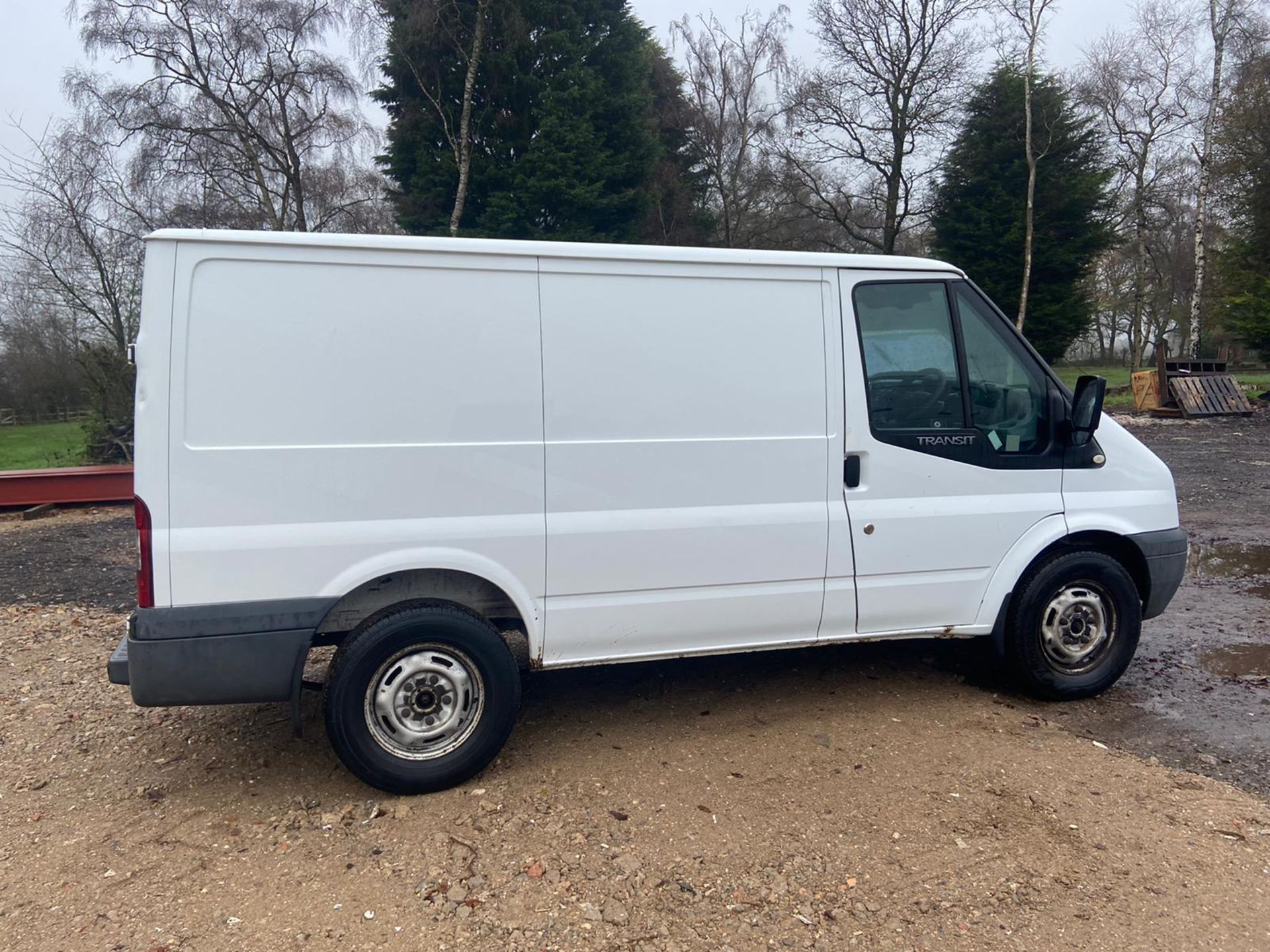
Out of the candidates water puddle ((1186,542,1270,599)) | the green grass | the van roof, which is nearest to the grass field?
water puddle ((1186,542,1270,599))

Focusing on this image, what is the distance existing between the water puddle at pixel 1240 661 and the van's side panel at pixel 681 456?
273 centimetres

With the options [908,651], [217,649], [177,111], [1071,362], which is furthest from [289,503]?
[1071,362]

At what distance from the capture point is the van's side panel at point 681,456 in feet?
11.9

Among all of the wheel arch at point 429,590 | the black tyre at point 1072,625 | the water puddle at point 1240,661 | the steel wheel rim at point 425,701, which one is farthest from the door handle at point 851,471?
the water puddle at point 1240,661

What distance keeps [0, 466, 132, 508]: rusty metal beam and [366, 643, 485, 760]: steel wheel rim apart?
355 inches

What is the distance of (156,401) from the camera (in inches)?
125

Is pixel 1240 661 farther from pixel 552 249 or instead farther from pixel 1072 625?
pixel 552 249

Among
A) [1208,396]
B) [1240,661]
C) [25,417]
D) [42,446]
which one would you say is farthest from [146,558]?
[25,417]

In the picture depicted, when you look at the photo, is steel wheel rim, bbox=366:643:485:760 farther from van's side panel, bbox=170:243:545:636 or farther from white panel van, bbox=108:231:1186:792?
van's side panel, bbox=170:243:545:636

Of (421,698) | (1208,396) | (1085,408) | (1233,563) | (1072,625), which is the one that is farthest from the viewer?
(1208,396)

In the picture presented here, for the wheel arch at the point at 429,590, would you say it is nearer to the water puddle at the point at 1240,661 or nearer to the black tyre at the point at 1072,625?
the black tyre at the point at 1072,625

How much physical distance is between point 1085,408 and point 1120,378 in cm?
3593

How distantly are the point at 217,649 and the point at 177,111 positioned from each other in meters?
21.1

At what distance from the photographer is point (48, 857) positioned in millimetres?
3127
